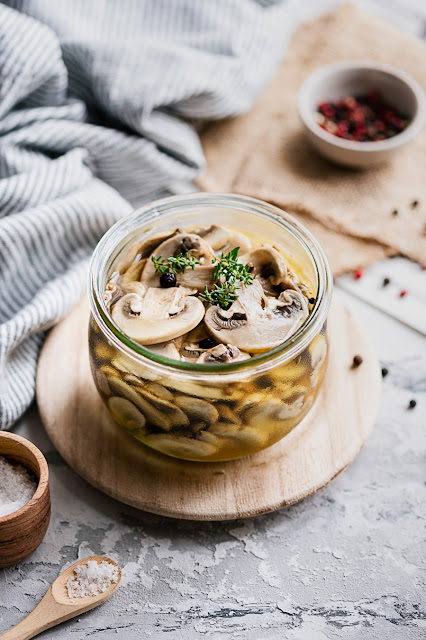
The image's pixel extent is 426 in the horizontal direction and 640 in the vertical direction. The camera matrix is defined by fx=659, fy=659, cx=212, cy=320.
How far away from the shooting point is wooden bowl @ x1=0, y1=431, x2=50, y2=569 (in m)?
1.48

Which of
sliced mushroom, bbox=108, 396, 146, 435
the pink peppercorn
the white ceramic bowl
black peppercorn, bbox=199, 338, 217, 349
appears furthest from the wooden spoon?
the pink peppercorn

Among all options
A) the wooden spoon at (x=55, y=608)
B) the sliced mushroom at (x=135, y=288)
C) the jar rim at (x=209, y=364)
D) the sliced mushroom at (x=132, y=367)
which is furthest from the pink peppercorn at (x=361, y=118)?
the wooden spoon at (x=55, y=608)

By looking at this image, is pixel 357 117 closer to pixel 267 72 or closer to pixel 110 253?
pixel 267 72

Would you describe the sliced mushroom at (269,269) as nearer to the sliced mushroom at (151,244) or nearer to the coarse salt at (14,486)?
the sliced mushroom at (151,244)

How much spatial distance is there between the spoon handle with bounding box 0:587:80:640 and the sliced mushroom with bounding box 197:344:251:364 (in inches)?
25.2

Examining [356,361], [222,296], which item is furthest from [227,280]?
[356,361]

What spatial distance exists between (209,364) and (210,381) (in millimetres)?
52

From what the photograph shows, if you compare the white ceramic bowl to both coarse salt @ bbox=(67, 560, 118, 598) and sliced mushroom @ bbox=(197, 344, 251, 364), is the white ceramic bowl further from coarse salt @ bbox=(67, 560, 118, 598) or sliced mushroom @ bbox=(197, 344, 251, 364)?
coarse salt @ bbox=(67, 560, 118, 598)

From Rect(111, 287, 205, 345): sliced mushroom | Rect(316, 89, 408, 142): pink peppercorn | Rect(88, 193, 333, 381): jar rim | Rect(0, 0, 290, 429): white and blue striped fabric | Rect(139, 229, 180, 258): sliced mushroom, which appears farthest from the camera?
Rect(316, 89, 408, 142): pink peppercorn

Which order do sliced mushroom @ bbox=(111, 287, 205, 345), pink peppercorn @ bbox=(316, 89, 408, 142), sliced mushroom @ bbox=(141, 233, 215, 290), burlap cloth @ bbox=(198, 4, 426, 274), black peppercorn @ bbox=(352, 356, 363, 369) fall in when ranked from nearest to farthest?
1. sliced mushroom @ bbox=(111, 287, 205, 345)
2. sliced mushroom @ bbox=(141, 233, 215, 290)
3. black peppercorn @ bbox=(352, 356, 363, 369)
4. burlap cloth @ bbox=(198, 4, 426, 274)
5. pink peppercorn @ bbox=(316, 89, 408, 142)

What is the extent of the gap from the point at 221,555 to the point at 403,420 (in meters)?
0.68

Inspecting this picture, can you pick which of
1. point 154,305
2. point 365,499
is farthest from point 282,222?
point 365,499

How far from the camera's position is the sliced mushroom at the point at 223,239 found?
1.79 metres

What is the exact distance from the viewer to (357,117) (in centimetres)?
264
